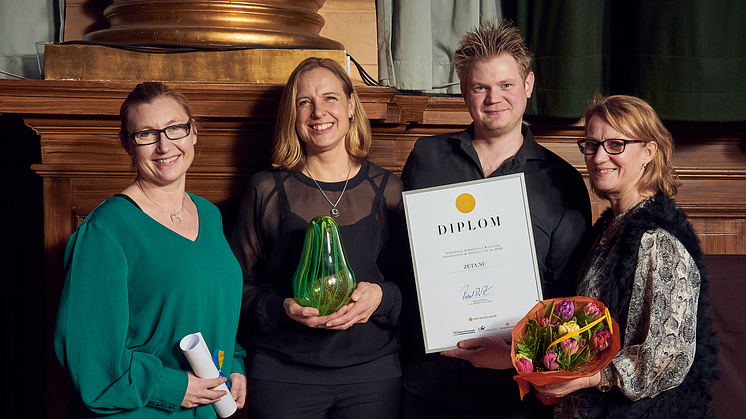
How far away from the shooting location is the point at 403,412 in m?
1.35

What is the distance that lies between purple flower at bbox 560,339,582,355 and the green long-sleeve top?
2.15 ft

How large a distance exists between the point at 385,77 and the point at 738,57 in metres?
1.06

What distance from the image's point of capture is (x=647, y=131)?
3.67ft

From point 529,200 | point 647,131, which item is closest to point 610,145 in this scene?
point 647,131

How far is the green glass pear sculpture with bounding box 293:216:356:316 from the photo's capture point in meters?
1.09

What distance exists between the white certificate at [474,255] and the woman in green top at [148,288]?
42 centimetres

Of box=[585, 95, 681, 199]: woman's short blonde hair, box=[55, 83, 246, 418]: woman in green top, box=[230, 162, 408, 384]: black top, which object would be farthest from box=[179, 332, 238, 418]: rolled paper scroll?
box=[585, 95, 681, 199]: woman's short blonde hair

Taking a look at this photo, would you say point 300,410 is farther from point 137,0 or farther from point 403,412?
point 137,0

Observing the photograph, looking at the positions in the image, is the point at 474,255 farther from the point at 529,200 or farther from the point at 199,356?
the point at 199,356

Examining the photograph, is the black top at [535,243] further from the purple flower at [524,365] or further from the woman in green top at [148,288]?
the woman in green top at [148,288]

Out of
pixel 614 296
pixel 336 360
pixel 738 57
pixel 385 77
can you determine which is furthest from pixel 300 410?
pixel 738 57

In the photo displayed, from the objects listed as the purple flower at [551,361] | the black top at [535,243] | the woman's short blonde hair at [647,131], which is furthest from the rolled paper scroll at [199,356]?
the woman's short blonde hair at [647,131]

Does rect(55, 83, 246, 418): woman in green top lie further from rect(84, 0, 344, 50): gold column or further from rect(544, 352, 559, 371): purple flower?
rect(544, 352, 559, 371): purple flower

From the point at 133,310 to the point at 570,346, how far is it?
799 millimetres
